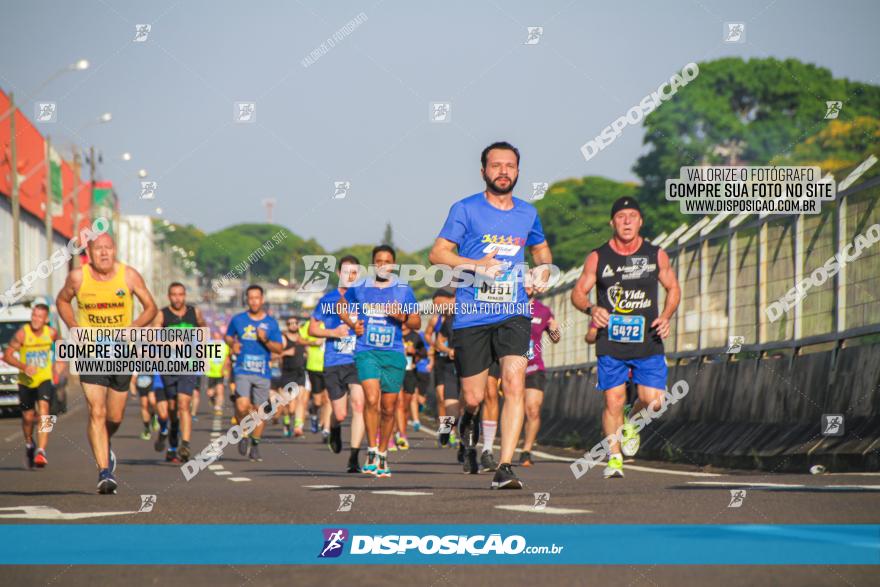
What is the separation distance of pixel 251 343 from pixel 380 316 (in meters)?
6.01

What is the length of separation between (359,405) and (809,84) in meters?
93.4

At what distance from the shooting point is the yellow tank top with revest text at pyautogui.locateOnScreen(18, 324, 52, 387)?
2098 centimetres

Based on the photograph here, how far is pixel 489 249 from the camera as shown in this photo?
1246cm

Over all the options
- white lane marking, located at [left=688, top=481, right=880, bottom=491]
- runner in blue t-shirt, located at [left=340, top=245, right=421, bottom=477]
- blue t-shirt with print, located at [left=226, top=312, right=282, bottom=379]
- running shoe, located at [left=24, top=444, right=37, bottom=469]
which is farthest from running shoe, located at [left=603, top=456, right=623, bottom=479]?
blue t-shirt with print, located at [left=226, top=312, right=282, bottom=379]

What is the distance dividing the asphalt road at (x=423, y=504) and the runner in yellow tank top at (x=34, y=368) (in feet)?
2.08

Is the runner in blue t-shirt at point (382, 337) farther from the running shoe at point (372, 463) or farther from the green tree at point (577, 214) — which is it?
the green tree at point (577, 214)

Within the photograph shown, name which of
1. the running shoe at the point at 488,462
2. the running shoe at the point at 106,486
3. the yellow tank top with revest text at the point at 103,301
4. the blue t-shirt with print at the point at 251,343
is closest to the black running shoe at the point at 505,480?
the running shoe at the point at 488,462

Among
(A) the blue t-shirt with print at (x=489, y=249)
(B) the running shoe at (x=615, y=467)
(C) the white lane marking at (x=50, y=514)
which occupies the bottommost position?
(C) the white lane marking at (x=50, y=514)

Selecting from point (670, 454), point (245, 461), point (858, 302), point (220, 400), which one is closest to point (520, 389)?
point (858, 302)

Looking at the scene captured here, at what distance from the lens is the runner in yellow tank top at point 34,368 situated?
20.3 metres

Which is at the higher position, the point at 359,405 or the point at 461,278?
the point at 461,278

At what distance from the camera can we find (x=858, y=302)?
15.5 metres

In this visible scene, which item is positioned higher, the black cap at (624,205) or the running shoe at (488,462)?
the black cap at (624,205)

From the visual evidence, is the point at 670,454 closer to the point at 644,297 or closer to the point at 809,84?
the point at 644,297
